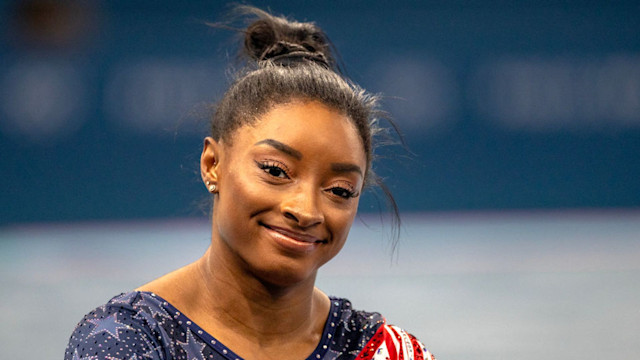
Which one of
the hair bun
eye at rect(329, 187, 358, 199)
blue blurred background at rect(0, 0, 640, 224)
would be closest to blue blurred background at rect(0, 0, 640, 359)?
blue blurred background at rect(0, 0, 640, 224)

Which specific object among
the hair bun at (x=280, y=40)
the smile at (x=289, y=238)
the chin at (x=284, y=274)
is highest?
the hair bun at (x=280, y=40)

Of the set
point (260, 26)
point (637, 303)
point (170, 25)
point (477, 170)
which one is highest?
point (170, 25)

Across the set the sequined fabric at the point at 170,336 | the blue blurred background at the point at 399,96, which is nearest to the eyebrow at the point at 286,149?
the sequined fabric at the point at 170,336

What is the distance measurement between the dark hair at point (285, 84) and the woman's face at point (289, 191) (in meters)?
0.03

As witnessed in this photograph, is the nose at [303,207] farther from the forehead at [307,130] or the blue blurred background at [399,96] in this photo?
the blue blurred background at [399,96]

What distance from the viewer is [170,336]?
1383 millimetres

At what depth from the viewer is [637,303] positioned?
157 inches

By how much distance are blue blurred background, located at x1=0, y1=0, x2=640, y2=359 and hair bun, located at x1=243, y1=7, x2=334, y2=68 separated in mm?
3200

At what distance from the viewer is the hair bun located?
169cm

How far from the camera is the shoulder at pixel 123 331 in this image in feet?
4.18

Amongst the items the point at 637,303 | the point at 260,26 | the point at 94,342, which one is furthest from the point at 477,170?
the point at 94,342

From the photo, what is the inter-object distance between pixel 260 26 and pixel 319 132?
0.43m

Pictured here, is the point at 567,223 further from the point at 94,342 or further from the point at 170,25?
the point at 94,342

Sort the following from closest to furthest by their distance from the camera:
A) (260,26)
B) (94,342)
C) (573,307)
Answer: (94,342) < (260,26) < (573,307)
